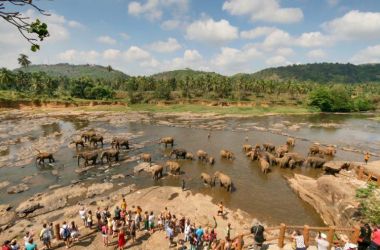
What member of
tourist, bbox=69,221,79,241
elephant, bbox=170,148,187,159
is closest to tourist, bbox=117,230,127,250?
tourist, bbox=69,221,79,241

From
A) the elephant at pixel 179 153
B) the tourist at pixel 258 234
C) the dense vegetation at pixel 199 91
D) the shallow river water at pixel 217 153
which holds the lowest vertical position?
the shallow river water at pixel 217 153

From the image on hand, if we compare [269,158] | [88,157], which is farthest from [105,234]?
[269,158]

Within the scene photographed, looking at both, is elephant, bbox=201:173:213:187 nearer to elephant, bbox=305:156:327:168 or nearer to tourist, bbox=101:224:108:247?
tourist, bbox=101:224:108:247

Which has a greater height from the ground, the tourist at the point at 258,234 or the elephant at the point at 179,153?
the tourist at the point at 258,234

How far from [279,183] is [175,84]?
10708 cm

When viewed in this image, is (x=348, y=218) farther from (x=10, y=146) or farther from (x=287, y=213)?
(x=10, y=146)

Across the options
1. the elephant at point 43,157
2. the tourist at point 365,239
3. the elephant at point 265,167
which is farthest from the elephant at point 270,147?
the tourist at point 365,239

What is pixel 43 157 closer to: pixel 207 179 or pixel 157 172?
pixel 157 172

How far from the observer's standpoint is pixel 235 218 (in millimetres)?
22250

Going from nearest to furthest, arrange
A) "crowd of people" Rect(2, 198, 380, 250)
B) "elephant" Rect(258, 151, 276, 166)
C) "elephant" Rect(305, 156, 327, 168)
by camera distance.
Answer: "crowd of people" Rect(2, 198, 380, 250)
"elephant" Rect(305, 156, 327, 168)
"elephant" Rect(258, 151, 276, 166)

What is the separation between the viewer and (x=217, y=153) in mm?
41219

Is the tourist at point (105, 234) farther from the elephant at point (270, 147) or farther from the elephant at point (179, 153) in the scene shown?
the elephant at point (270, 147)

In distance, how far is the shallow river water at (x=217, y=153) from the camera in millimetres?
25672

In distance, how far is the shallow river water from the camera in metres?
25.7
